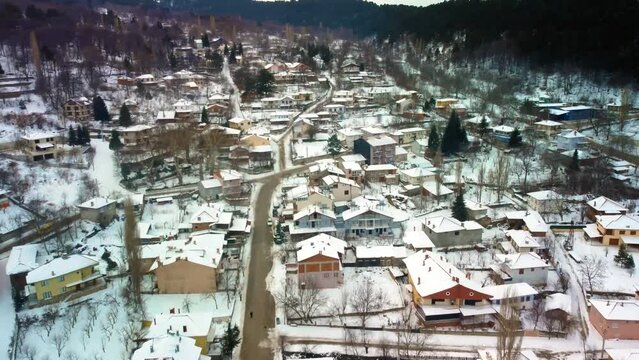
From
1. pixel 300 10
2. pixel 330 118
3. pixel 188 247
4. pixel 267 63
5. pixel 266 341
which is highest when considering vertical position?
pixel 300 10

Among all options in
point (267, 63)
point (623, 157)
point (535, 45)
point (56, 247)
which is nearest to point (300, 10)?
point (267, 63)

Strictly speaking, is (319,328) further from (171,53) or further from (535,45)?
(171,53)

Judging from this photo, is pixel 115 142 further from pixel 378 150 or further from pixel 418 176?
pixel 418 176

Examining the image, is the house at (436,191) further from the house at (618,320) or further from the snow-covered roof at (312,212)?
the house at (618,320)

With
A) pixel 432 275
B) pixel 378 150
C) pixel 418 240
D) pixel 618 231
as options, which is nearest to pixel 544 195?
pixel 618 231

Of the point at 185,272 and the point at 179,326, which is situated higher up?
the point at 185,272

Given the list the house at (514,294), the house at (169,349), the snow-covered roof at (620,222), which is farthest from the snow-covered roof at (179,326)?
the snow-covered roof at (620,222)

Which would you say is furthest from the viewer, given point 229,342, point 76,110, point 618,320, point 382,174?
point 76,110

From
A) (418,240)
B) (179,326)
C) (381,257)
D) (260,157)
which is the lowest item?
(381,257)
